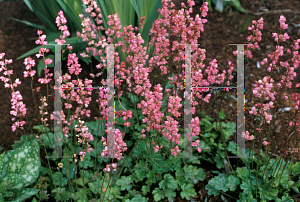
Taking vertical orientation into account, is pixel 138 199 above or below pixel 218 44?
below

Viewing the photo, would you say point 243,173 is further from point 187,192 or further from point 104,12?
point 104,12

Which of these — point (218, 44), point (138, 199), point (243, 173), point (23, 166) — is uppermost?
point (218, 44)

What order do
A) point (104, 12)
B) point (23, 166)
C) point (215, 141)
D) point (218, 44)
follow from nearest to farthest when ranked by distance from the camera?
point (23, 166) < point (215, 141) < point (104, 12) < point (218, 44)

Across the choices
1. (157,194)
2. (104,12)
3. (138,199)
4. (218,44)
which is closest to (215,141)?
(157,194)

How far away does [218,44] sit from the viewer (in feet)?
11.7

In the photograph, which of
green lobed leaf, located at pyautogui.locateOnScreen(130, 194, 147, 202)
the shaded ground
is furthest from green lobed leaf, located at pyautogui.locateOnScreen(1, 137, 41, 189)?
green lobed leaf, located at pyautogui.locateOnScreen(130, 194, 147, 202)

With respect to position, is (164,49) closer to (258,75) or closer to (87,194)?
(87,194)

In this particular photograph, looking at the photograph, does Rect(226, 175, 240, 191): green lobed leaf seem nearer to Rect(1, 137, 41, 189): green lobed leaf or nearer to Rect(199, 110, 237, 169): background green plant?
Rect(199, 110, 237, 169): background green plant

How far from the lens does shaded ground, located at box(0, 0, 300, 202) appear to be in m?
2.98

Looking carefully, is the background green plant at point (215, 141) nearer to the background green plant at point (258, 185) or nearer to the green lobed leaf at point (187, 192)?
the background green plant at point (258, 185)

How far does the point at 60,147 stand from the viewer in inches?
101

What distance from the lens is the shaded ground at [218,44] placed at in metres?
2.98

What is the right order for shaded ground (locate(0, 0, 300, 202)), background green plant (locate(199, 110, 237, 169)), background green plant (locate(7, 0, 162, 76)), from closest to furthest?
background green plant (locate(199, 110, 237, 169)), background green plant (locate(7, 0, 162, 76)), shaded ground (locate(0, 0, 300, 202))

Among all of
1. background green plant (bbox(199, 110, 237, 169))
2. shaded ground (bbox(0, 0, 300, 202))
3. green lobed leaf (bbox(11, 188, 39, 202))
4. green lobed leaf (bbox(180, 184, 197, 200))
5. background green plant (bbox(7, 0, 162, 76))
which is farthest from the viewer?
shaded ground (bbox(0, 0, 300, 202))
